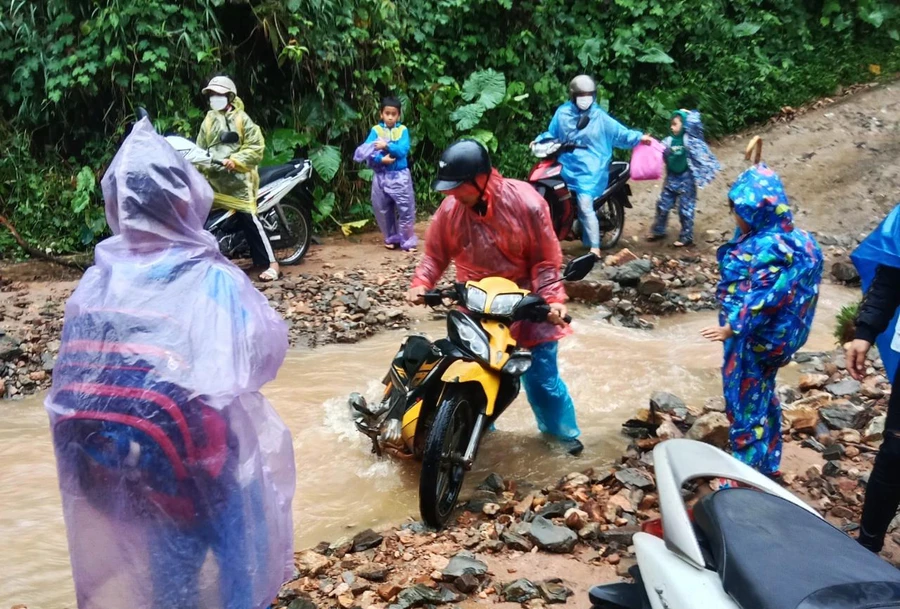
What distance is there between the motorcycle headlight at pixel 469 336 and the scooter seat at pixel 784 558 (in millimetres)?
1708

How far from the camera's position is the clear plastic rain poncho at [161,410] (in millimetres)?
2088

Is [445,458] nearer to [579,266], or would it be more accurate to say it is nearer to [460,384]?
[460,384]

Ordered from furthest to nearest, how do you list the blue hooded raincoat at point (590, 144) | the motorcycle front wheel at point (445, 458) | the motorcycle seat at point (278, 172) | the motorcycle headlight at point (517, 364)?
the blue hooded raincoat at point (590, 144) < the motorcycle seat at point (278, 172) < the motorcycle headlight at point (517, 364) < the motorcycle front wheel at point (445, 458)

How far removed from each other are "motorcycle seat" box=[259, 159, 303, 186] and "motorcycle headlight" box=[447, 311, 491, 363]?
4534 millimetres

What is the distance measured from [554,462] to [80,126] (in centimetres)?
740

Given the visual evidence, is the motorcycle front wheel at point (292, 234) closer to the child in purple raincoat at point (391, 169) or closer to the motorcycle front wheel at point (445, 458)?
the child in purple raincoat at point (391, 169)

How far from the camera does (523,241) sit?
13.3ft

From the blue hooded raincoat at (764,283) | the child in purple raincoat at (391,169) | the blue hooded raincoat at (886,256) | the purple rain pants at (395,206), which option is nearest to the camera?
the blue hooded raincoat at (886,256)

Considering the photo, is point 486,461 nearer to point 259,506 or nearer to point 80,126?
point 259,506

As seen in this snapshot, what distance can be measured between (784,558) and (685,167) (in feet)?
24.7

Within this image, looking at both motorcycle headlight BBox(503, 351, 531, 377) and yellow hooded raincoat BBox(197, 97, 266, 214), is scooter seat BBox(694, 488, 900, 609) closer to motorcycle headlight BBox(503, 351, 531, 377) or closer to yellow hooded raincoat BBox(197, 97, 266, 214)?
motorcycle headlight BBox(503, 351, 531, 377)

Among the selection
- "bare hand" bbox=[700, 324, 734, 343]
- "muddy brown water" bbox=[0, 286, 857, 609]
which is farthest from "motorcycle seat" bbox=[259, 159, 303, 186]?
"bare hand" bbox=[700, 324, 734, 343]

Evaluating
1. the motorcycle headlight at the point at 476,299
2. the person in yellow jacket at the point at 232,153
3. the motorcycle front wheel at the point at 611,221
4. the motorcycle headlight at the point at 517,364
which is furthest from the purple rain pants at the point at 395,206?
the motorcycle headlight at the point at 517,364

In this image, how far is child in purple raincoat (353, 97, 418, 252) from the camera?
848cm
